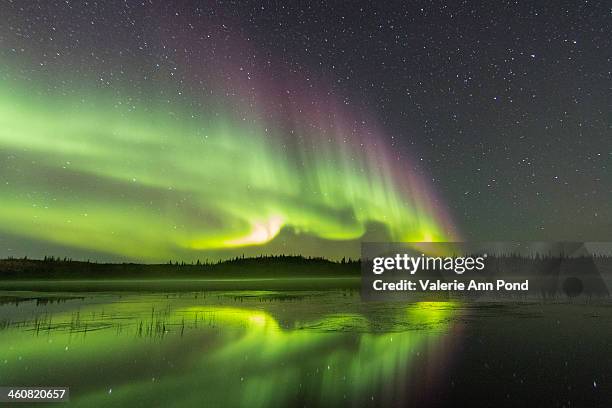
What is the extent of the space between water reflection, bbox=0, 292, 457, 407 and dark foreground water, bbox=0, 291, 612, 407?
0.05m

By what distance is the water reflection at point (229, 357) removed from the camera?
1364 centimetres

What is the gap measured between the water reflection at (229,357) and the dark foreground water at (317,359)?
54mm

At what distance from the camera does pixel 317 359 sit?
56.9ft

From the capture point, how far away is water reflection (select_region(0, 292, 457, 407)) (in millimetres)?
13641

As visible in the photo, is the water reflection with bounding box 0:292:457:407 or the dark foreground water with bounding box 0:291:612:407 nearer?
the dark foreground water with bounding box 0:291:612:407

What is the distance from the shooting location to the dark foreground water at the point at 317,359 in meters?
13.4

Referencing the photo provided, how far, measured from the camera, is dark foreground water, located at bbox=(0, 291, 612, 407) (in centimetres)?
1338

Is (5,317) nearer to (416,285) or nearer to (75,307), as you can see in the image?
(75,307)

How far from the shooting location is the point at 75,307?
117 feet

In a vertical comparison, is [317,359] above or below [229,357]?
above

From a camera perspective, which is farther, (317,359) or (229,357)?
(229,357)

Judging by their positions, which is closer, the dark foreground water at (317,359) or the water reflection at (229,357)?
the dark foreground water at (317,359)

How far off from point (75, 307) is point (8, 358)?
18.6 meters

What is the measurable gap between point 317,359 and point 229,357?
3.63 metres
